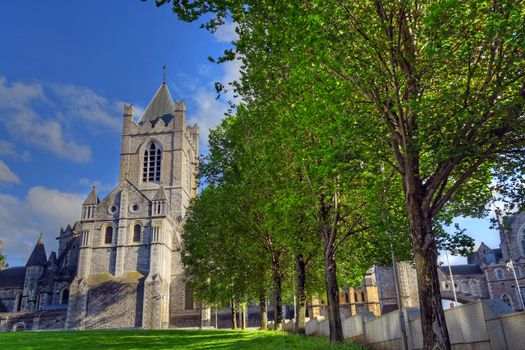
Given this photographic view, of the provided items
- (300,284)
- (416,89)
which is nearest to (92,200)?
(300,284)

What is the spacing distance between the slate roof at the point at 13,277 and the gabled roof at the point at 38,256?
16.5 feet

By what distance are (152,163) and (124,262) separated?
2036cm

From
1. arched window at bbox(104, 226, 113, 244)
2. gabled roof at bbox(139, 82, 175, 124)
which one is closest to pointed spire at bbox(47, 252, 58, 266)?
arched window at bbox(104, 226, 113, 244)

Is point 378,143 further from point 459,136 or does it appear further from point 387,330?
point 387,330

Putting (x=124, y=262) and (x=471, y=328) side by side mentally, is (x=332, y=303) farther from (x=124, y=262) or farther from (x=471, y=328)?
(x=124, y=262)

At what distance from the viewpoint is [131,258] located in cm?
5350

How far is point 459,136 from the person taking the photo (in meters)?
10.0

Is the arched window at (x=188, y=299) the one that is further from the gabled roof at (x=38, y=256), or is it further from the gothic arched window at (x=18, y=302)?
the gothic arched window at (x=18, y=302)

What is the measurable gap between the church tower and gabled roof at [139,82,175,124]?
39.0ft

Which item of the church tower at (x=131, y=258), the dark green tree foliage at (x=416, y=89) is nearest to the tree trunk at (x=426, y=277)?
the dark green tree foliage at (x=416, y=89)

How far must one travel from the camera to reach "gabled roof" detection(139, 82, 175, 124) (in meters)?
74.6

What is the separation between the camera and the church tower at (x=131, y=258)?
50156 mm

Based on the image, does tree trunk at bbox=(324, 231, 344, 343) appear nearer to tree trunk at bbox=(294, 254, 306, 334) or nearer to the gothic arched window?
tree trunk at bbox=(294, 254, 306, 334)

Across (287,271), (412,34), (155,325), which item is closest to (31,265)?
(155,325)
